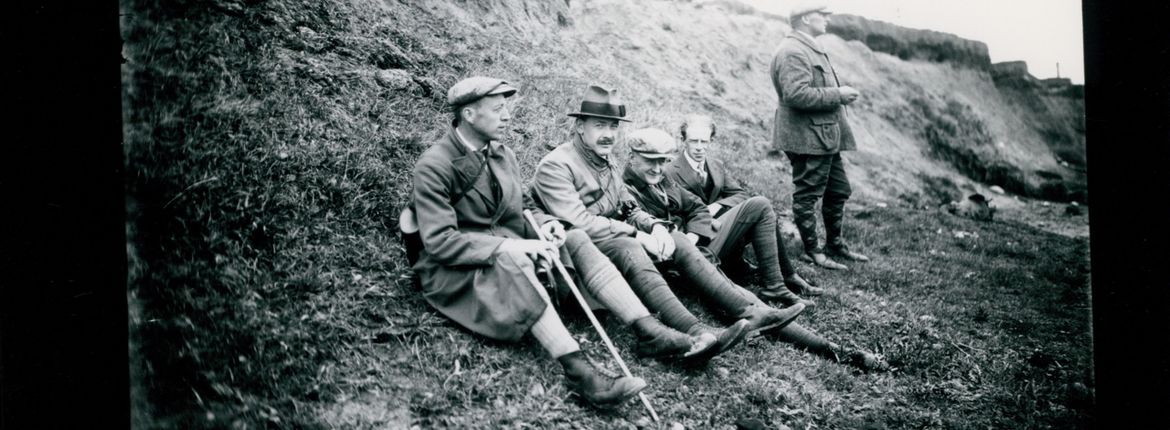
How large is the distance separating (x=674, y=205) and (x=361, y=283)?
228 centimetres

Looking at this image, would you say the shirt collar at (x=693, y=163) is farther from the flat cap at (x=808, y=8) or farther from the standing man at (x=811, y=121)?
the flat cap at (x=808, y=8)

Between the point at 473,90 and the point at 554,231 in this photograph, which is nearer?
the point at 473,90

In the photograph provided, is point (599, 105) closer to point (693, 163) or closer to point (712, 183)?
point (693, 163)

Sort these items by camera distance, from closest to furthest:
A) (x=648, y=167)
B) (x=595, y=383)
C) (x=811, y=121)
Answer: (x=595, y=383) < (x=648, y=167) < (x=811, y=121)

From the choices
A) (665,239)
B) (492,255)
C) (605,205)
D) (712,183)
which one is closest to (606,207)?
(605,205)

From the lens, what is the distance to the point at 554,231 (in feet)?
13.1

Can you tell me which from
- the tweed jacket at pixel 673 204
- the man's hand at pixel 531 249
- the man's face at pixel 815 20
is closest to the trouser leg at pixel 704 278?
the tweed jacket at pixel 673 204

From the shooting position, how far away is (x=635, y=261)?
4.12m

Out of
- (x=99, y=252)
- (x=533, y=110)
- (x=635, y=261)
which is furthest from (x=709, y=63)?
(x=99, y=252)

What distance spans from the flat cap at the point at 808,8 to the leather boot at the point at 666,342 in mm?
3557

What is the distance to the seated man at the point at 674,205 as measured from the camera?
4.41m

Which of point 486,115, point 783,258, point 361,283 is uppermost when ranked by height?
Result: point 486,115

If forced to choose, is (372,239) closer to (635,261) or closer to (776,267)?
(635,261)

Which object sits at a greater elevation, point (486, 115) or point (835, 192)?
point (486, 115)
